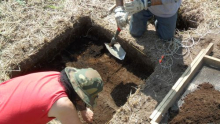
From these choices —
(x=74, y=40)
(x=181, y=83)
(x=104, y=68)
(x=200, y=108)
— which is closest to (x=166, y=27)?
(x=181, y=83)

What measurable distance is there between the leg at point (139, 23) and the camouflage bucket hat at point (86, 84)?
6.27ft

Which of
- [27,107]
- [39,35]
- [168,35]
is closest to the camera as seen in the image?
[27,107]

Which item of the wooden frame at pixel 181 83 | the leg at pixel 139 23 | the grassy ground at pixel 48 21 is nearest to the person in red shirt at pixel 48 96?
the wooden frame at pixel 181 83

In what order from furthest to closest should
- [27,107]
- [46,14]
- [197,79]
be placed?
[46,14]
[197,79]
[27,107]

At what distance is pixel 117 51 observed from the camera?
417 cm

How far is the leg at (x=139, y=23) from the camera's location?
4052 millimetres

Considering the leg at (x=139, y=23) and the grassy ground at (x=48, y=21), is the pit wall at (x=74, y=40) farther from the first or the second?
the leg at (x=139, y=23)

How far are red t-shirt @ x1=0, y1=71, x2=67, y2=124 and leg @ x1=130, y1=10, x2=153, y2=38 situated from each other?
6.62 ft

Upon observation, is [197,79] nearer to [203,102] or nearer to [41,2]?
[203,102]

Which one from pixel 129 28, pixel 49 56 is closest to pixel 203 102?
pixel 129 28

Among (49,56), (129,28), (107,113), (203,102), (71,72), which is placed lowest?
(107,113)

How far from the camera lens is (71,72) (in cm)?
244

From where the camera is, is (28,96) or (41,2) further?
(41,2)

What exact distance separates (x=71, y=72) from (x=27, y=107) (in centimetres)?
50
